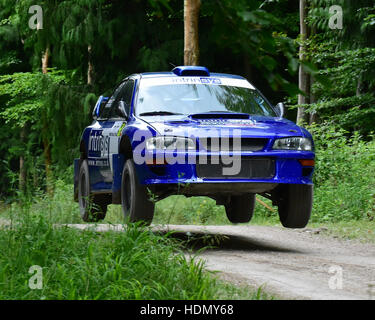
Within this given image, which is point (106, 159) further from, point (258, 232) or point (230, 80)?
point (258, 232)

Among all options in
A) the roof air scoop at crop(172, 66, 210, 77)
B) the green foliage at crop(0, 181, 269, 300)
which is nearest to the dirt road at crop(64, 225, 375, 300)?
the green foliage at crop(0, 181, 269, 300)

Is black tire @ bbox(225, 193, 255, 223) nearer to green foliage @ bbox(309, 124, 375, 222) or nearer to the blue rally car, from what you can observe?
the blue rally car

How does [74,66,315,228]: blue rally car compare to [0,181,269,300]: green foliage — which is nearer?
[0,181,269,300]: green foliage

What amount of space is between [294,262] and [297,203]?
1031 millimetres

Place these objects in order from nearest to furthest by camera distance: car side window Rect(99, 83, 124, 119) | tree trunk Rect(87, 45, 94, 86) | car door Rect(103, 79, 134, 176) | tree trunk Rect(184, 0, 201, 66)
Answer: car door Rect(103, 79, 134, 176) < car side window Rect(99, 83, 124, 119) < tree trunk Rect(184, 0, 201, 66) < tree trunk Rect(87, 45, 94, 86)

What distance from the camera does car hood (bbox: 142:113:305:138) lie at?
770 cm

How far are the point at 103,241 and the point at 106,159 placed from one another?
3.02 metres

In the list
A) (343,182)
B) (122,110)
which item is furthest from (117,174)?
(343,182)

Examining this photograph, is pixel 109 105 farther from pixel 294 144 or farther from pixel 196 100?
pixel 294 144

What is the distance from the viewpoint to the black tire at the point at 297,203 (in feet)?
27.4

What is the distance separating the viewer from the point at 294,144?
805 centimetres

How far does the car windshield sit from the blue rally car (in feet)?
0.04

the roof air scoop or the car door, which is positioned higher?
the roof air scoop

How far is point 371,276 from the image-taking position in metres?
6.78
